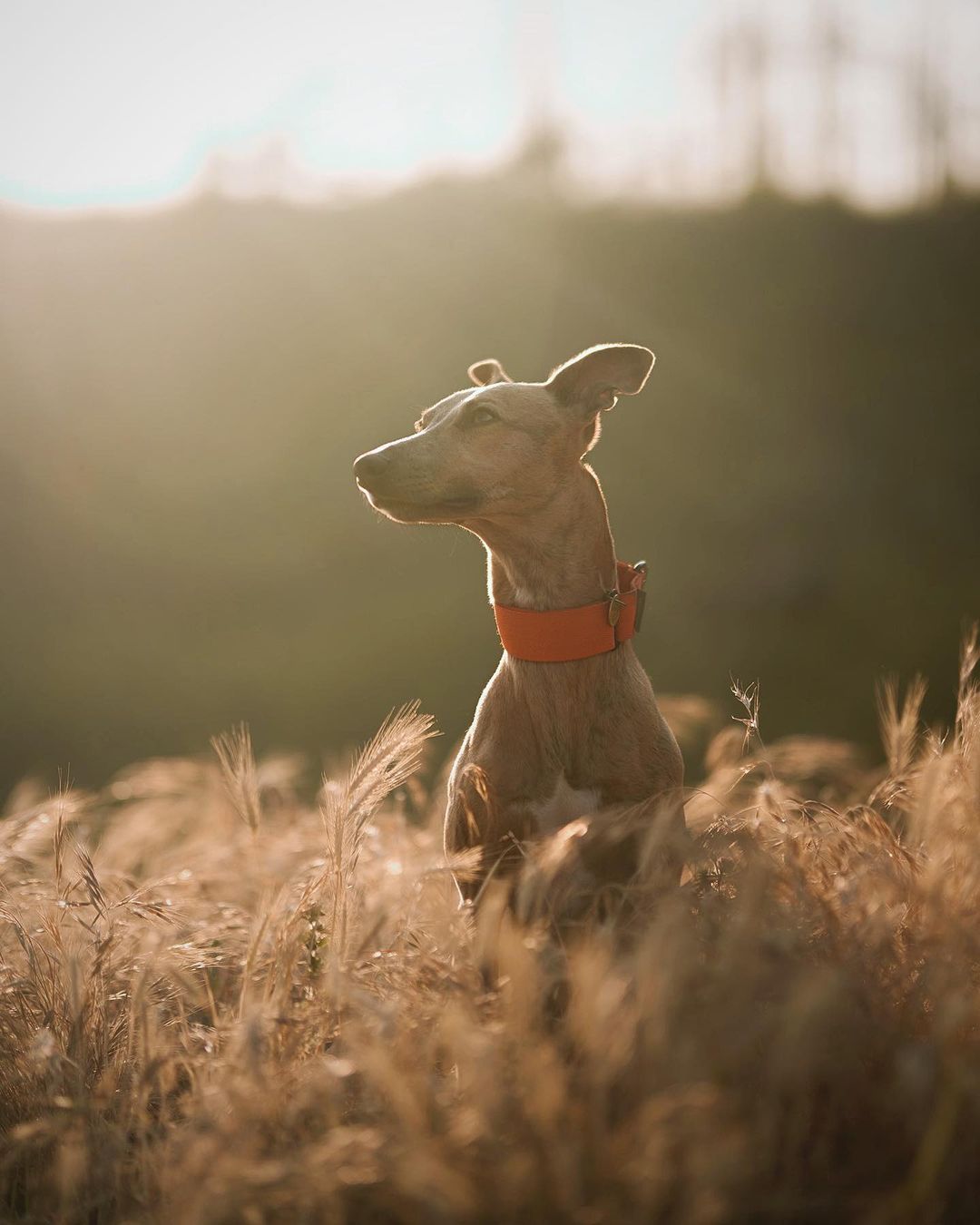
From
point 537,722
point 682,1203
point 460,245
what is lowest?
point 682,1203

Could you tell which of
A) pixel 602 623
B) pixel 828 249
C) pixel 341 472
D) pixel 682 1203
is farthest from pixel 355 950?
pixel 828 249

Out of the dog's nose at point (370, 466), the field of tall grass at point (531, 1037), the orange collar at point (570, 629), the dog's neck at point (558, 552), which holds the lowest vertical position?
the field of tall grass at point (531, 1037)

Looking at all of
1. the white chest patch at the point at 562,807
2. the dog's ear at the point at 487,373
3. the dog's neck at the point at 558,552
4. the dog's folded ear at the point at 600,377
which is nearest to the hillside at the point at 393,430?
the dog's ear at the point at 487,373

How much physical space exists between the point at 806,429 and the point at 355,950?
53.6ft

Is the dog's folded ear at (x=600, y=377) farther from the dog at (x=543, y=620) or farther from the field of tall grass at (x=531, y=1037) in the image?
the field of tall grass at (x=531, y=1037)

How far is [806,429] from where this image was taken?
17344mm

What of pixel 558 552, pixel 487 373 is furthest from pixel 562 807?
pixel 487 373

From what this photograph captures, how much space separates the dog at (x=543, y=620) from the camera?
344cm

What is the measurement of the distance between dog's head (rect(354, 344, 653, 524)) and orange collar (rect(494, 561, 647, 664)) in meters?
0.42

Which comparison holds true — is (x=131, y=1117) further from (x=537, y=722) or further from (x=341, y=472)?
(x=341, y=472)

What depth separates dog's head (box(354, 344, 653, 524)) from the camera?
12.0 feet

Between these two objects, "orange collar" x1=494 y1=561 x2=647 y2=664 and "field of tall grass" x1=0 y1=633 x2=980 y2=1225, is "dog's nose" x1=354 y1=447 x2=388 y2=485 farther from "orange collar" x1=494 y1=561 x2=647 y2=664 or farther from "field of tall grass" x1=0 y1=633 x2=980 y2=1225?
"field of tall grass" x1=0 y1=633 x2=980 y2=1225

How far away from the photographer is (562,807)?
11.2ft

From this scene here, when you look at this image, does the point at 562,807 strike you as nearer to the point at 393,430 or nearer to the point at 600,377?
the point at 600,377
